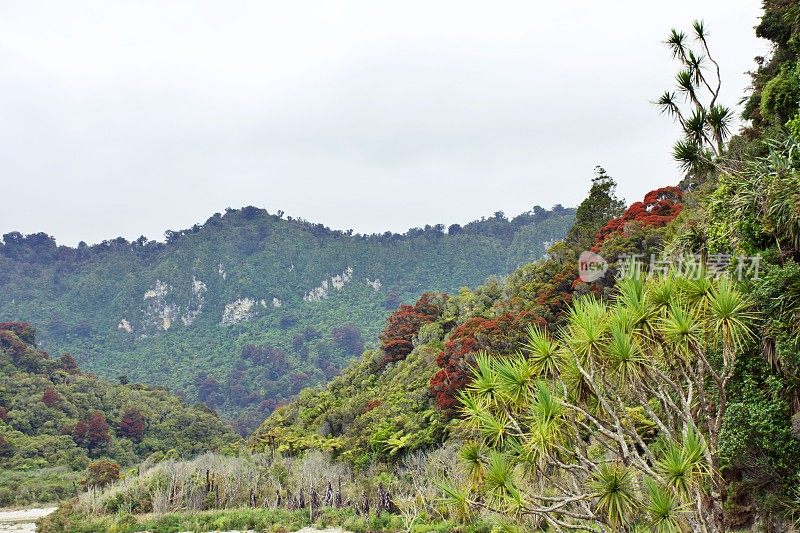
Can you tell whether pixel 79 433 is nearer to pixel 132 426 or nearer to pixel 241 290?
pixel 132 426

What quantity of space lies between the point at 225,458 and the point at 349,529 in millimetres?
12236

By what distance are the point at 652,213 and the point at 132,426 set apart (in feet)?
136

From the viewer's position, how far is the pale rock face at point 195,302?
106188 mm

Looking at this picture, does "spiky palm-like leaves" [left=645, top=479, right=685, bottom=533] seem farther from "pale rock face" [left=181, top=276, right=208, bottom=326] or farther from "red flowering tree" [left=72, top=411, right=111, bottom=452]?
"pale rock face" [left=181, top=276, right=208, bottom=326]

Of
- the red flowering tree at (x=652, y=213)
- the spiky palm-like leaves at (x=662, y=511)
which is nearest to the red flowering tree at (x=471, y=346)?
the red flowering tree at (x=652, y=213)

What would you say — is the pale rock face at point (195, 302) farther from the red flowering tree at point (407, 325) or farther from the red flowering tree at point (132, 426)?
the red flowering tree at point (407, 325)

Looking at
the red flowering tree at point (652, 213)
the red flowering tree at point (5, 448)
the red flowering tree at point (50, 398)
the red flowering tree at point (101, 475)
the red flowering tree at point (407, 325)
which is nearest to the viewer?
the red flowering tree at point (652, 213)

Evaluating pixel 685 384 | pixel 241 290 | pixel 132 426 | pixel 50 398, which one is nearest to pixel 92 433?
pixel 132 426

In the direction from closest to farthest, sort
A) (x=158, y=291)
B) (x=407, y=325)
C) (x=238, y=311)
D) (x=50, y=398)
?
1. (x=407, y=325)
2. (x=50, y=398)
3. (x=238, y=311)
4. (x=158, y=291)

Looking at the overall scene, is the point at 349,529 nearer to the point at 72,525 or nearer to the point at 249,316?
the point at 72,525

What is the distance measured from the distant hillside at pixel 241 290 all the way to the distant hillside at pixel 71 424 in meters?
25.1

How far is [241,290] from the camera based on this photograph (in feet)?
351

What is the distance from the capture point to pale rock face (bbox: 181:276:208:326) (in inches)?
4181

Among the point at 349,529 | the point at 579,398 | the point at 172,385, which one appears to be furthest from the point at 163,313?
the point at 579,398
